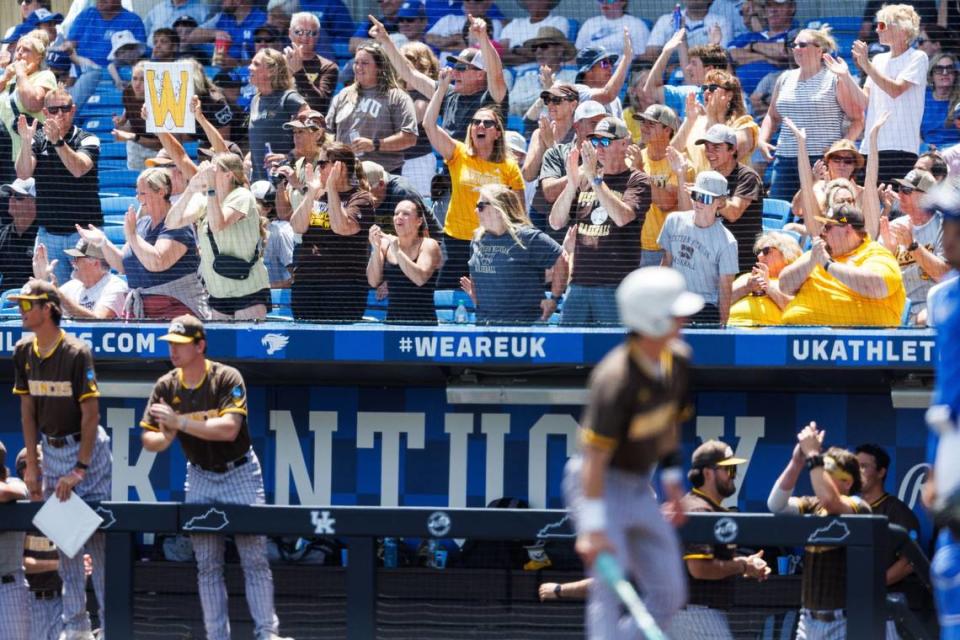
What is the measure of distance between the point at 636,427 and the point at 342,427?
363cm

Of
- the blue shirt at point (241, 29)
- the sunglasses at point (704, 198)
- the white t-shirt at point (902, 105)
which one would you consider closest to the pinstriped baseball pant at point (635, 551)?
the sunglasses at point (704, 198)

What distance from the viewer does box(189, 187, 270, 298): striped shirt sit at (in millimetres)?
8211

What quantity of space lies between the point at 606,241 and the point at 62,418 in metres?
2.99

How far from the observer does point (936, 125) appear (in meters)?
9.23

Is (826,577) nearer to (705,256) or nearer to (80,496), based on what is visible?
(705,256)

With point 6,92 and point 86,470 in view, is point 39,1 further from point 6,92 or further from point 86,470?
point 86,470

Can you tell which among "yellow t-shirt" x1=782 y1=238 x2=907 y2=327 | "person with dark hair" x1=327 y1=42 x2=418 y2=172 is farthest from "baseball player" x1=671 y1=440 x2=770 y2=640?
"person with dark hair" x1=327 y1=42 x2=418 y2=172

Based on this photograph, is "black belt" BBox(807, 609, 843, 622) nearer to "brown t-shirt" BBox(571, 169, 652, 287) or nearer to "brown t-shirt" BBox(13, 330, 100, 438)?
"brown t-shirt" BBox(571, 169, 652, 287)

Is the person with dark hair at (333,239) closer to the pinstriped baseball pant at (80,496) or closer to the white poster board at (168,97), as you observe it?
the white poster board at (168,97)

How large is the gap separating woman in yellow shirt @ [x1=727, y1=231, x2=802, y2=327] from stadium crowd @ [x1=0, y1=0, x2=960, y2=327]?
12 millimetres

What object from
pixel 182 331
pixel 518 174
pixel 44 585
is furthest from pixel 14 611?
pixel 518 174

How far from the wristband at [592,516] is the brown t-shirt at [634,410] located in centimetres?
17

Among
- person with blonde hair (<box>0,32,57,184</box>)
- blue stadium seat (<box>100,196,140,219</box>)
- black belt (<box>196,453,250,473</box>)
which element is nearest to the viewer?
black belt (<box>196,453,250,473</box>)

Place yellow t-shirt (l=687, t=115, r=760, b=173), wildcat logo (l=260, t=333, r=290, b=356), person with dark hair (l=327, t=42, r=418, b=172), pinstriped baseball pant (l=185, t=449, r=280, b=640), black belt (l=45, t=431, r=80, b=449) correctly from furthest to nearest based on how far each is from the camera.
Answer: person with dark hair (l=327, t=42, r=418, b=172) → yellow t-shirt (l=687, t=115, r=760, b=173) → wildcat logo (l=260, t=333, r=290, b=356) → black belt (l=45, t=431, r=80, b=449) → pinstriped baseball pant (l=185, t=449, r=280, b=640)
